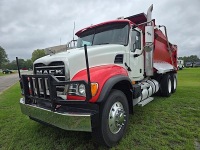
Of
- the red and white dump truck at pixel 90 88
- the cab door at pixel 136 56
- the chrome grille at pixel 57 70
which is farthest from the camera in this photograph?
the cab door at pixel 136 56

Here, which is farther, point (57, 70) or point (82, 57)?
point (82, 57)

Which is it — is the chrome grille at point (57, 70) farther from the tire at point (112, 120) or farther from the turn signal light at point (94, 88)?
the tire at point (112, 120)

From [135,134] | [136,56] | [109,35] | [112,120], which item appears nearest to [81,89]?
[112,120]

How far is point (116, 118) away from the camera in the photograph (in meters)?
3.25

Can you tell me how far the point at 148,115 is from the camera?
15.7 feet

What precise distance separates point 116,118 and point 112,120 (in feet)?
0.35

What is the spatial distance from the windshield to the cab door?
27 centimetres

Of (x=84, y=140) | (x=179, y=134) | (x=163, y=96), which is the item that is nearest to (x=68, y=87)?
(x=84, y=140)

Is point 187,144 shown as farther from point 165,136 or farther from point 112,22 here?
point 112,22

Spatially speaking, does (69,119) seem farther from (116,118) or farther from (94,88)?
(116,118)

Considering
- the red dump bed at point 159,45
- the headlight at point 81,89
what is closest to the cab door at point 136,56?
the red dump bed at point 159,45

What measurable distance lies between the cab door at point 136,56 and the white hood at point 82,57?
1.69ft

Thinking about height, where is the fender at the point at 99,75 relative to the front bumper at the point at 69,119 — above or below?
above

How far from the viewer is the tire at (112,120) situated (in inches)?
117
